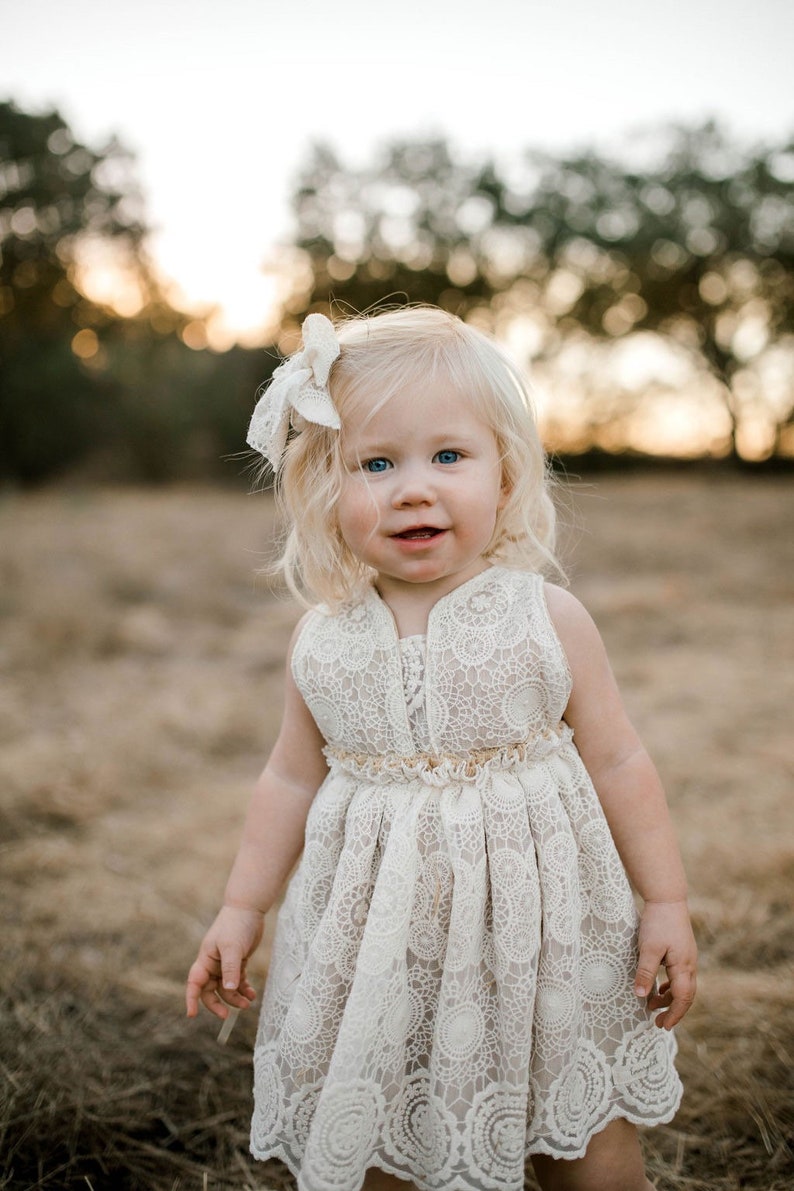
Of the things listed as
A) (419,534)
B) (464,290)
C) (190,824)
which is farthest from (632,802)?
(464,290)

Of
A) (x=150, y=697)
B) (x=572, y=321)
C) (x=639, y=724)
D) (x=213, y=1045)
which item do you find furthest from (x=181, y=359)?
(x=213, y=1045)

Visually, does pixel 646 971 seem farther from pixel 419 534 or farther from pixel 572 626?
pixel 419 534

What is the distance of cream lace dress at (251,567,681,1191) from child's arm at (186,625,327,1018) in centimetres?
9

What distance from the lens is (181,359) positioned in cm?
1602

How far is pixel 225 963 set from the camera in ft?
4.77

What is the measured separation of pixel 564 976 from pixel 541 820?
0.22 metres

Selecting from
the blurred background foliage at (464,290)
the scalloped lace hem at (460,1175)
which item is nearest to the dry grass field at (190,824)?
the scalloped lace hem at (460,1175)

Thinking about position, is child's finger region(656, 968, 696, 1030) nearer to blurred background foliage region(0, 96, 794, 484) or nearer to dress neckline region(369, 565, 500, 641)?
dress neckline region(369, 565, 500, 641)

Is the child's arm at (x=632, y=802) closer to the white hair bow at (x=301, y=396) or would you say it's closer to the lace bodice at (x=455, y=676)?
the lace bodice at (x=455, y=676)

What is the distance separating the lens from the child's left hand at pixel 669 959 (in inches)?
53.0

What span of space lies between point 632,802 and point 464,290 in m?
17.1

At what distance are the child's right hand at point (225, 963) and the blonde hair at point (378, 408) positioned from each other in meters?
0.53

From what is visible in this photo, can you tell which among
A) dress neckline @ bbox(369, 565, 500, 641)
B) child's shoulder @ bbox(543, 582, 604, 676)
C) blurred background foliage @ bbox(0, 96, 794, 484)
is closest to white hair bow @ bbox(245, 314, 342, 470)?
dress neckline @ bbox(369, 565, 500, 641)

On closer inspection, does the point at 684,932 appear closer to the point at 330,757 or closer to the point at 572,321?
the point at 330,757
